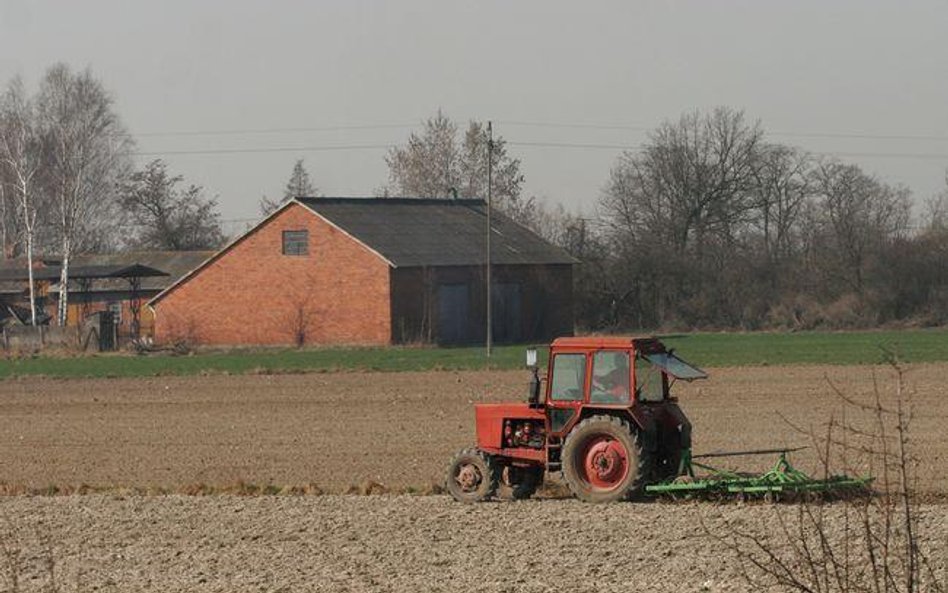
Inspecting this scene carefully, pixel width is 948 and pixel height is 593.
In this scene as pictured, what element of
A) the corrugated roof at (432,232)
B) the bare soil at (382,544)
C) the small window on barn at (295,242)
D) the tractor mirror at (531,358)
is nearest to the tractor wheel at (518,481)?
the bare soil at (382,544)

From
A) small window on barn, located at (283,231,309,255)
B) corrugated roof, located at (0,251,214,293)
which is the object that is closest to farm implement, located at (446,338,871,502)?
small window on barn, located at (283,231,309,255)

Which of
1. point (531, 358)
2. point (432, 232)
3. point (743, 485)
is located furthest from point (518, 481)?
point (432, 232)

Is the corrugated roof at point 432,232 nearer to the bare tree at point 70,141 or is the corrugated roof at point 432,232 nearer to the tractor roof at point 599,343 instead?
the bare tree at point 70,141

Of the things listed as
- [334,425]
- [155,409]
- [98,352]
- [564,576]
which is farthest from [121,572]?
[98,352]

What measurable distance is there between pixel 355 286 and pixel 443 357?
1120 centimetres

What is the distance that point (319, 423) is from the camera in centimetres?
2688

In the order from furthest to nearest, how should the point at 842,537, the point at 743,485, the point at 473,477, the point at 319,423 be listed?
the point at 319,423 → the point at 473,477 → the point at 743,485 → the point at 842,537

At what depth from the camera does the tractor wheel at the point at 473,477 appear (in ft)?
53.7

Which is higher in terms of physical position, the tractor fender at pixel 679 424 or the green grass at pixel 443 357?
the green grass at pixel 443 357

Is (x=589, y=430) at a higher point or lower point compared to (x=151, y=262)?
lower

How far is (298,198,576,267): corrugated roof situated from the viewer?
2328 inches

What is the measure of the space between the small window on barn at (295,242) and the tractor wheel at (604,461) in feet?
145

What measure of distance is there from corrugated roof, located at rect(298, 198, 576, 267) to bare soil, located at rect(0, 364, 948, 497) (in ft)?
64.5

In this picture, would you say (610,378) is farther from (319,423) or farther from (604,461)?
(319,423)
